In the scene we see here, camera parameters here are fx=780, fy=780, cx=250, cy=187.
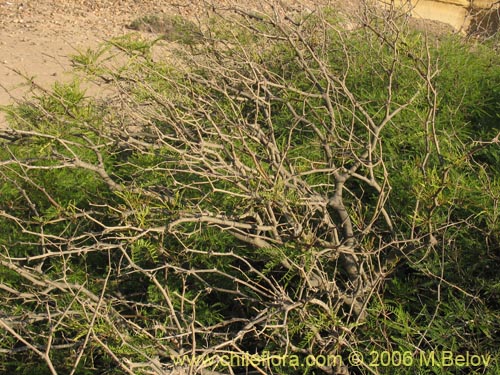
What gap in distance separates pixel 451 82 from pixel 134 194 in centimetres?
186

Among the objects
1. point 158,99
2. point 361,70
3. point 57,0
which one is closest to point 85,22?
point 57,0

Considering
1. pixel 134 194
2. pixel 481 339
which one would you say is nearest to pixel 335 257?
pixel 481 339

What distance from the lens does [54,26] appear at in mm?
10828

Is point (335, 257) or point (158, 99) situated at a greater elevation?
point (158, 99)

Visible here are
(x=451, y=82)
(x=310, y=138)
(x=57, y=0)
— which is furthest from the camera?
(x=57, y=0)

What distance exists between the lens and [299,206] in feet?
9.84

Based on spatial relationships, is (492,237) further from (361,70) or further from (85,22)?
(85,22)

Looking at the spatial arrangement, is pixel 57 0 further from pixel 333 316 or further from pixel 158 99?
pixel 333 316

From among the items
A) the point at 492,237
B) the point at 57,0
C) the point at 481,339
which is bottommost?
the point at 57,0

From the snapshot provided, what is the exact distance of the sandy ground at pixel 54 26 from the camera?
29.4 ft

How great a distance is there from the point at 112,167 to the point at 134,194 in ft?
2.57

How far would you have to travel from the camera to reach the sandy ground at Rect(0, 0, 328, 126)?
8.97 metres

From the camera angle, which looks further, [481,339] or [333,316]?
[481,339]

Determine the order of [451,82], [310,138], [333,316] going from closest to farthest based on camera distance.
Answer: [333,316] < [310,138] < [451,82]
